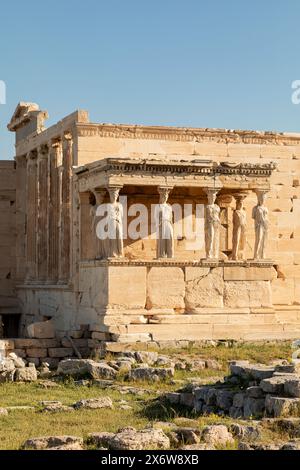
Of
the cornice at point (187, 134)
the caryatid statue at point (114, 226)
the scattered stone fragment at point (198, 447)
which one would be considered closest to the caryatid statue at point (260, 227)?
the cornice at point (187, 134)

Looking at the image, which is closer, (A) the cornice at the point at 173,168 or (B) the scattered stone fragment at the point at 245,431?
(B) the scattered stone fragment at the point at 245,431

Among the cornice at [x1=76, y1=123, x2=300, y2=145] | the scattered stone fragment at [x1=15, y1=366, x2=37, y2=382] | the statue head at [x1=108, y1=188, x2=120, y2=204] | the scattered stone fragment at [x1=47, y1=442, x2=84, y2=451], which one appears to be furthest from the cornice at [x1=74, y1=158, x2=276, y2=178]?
the scattered stone fragment at [x1=47, y1=442, x2=84, y2=451]

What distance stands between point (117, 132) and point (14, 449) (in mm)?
14664

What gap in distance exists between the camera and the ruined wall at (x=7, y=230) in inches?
1158

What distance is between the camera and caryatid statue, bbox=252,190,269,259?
22438 millimetres

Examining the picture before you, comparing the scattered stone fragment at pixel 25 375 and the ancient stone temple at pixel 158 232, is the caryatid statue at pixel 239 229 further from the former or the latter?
the scattered stone fragment at pixel 25 375

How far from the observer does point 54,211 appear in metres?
26.5

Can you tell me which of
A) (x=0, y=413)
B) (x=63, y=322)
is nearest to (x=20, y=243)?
(x=63, y=322)

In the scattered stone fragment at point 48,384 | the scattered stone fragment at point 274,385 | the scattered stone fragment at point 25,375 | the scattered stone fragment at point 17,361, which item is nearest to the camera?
the scattered stone fragment at point 274,385

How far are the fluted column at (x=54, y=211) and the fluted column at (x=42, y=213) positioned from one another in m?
0.54

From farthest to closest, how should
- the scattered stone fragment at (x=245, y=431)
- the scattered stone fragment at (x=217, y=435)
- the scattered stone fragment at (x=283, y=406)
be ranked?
the scattered stone fragment at (x=283, y=406), the scattered stone fragment at (x=245, y=431), the scattered stone fragment at (x=217, y=435)

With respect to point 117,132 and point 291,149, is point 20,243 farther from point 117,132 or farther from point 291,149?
point 291,149

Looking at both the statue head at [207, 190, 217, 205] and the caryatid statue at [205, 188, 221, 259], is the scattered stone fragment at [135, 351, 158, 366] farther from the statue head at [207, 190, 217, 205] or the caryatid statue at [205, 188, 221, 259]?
the statue head at [207, 190, 217, 205]

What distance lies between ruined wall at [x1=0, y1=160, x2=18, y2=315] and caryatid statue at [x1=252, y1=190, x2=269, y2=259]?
9.38 m
